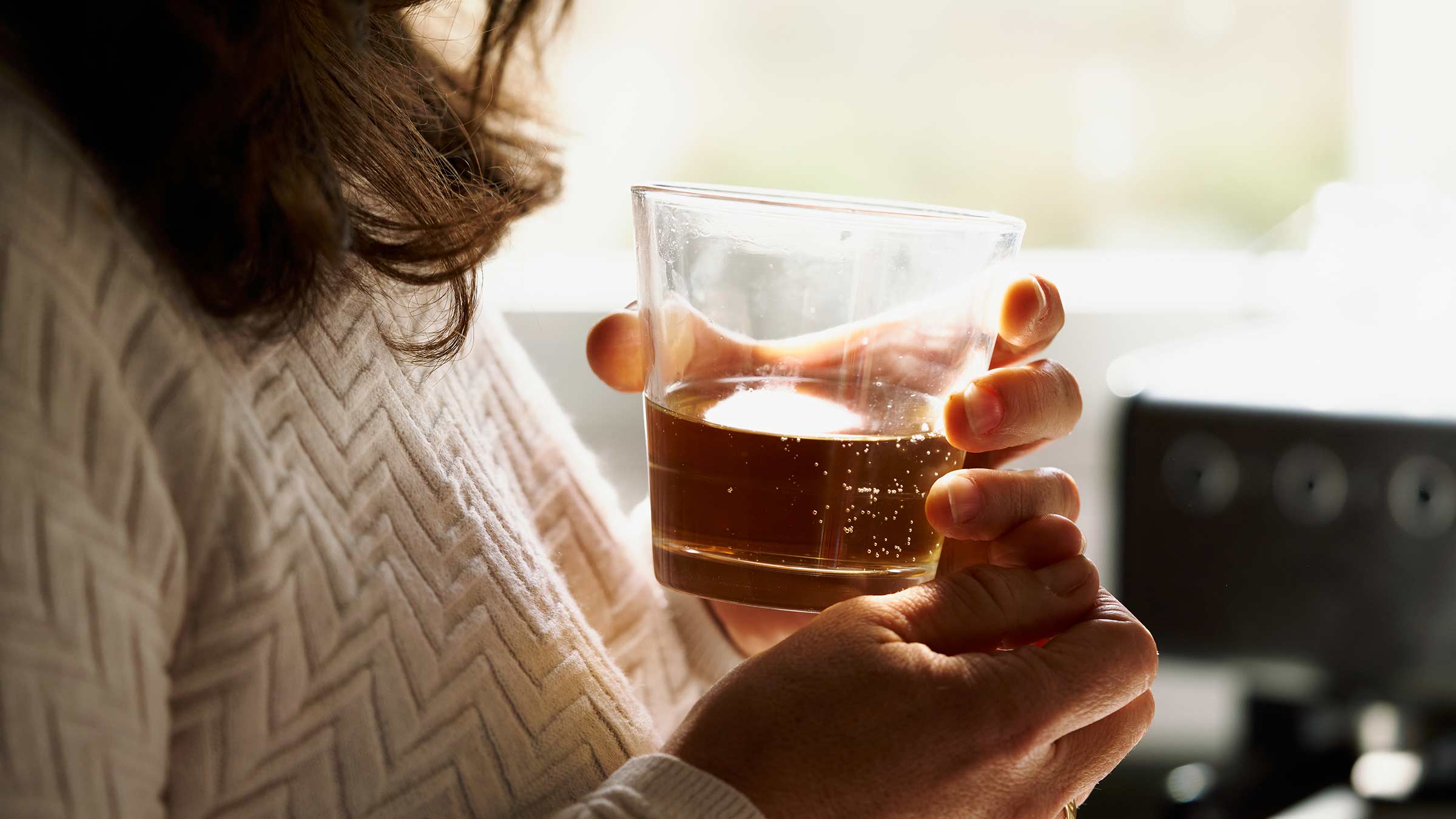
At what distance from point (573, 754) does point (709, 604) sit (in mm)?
228

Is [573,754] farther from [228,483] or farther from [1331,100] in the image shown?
[1331,100]

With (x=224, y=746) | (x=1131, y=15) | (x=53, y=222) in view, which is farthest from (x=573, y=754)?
(x=1131, y=15)

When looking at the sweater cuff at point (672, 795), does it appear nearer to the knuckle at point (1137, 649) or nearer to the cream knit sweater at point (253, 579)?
the cream knit sweater at point (253, 579)

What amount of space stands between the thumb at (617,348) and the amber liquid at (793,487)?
122 mm

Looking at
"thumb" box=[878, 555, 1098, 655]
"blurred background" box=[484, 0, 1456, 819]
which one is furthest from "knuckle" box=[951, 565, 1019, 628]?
"blurred background" box=[484, 0, 1456, 819]

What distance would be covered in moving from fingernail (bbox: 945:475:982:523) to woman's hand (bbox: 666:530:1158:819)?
3cm

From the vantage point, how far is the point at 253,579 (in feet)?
1.14

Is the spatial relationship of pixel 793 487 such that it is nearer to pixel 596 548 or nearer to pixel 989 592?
pixel 989 592

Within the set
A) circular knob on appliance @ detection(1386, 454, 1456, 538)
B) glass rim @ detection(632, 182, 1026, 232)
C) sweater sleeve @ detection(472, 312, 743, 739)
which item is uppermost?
glass rim @ detection(632, 182, 1026, 232)

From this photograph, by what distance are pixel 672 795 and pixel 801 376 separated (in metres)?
0.17

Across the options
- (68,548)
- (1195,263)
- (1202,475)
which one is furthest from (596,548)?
(1195,263)

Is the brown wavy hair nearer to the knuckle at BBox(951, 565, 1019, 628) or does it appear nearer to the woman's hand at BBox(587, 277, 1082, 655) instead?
the woman's hand at BBox(587, 277, 1082, 655)

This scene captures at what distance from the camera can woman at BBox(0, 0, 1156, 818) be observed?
30 centimetres

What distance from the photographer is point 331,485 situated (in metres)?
0.40
